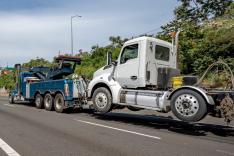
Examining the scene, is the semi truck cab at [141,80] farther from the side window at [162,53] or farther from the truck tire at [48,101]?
the truck tire at [48,101]

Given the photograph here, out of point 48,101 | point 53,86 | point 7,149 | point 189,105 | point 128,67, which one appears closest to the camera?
point 7,149

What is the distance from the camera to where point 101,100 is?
14.7 meters

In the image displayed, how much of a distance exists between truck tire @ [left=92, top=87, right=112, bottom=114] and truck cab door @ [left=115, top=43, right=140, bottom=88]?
70 cm

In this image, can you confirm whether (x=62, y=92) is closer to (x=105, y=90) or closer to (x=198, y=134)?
(x=105, y=90)

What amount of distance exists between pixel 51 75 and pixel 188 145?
13827 millimetres

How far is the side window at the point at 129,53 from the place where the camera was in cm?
1387

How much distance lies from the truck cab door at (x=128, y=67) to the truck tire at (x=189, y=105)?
2.37 metres

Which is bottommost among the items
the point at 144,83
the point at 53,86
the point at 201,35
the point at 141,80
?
the point at 53,86

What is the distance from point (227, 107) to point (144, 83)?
3494mm

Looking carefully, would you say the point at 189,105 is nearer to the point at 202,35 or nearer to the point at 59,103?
the point at 59,103

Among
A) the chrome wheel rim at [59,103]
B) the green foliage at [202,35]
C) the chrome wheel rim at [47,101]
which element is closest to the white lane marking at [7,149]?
the chrome wheel rim at [59,103]

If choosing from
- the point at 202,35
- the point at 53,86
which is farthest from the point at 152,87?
the point at 202,35

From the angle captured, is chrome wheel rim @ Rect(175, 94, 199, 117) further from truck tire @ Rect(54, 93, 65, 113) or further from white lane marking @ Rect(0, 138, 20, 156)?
truck tire @ Rect(54, 93, 65, 113)

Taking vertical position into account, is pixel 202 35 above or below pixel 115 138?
above
